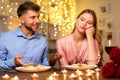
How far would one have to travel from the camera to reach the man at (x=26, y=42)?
1.83 m

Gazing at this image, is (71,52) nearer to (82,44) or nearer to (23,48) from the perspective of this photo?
(82,44)

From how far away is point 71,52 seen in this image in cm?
203

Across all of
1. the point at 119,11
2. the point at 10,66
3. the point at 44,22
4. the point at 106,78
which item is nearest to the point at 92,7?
the point at 119,11

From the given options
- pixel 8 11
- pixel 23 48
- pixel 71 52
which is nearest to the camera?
pixel 23 48

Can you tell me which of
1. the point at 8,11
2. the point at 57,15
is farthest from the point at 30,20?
the point at 57,15

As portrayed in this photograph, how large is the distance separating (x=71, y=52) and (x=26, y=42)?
38 centimetres

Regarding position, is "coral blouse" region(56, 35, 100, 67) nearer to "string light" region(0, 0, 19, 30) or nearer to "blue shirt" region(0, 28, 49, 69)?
"blue shirt" region(0, 28, 49, 69)

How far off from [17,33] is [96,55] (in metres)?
0.64

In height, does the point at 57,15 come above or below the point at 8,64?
above

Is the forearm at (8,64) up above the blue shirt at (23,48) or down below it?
below

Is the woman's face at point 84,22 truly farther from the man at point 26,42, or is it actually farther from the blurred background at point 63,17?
the blurred background at point 63,17

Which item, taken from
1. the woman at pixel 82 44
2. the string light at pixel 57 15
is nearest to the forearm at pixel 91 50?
the woman at pixel 82 44

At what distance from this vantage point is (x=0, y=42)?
1.87m

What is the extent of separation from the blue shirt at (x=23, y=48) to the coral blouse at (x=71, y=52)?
145mm
